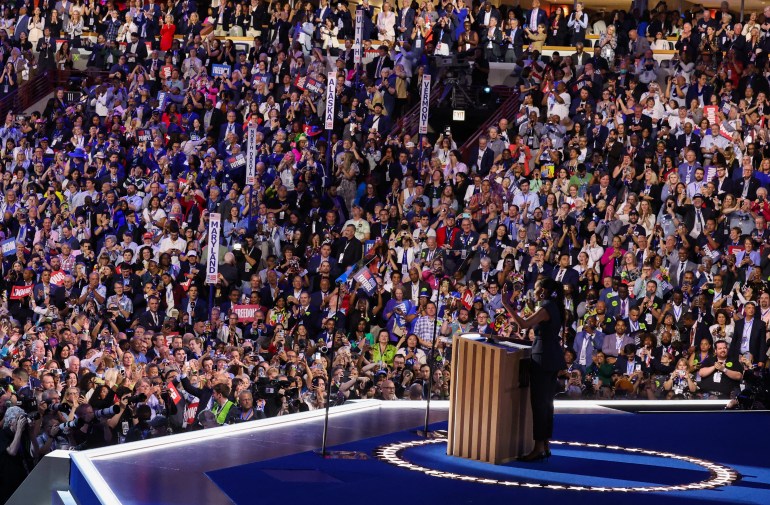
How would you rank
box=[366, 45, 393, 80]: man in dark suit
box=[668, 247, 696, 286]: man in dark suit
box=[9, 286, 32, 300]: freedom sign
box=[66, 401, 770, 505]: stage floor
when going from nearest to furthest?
box=[66, 401, 770, 505]: stage floor → box=[668, 247, 696, 286]: man in dark suit → box=[9, 286, 32, 300]: freedom sign → box=[366, 45, 393, 80]: man in dark suit

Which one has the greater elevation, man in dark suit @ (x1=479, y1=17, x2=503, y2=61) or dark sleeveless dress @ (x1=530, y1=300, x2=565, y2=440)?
man in dark suit @ (x1=479, y1=17, x2=503, y2=61)

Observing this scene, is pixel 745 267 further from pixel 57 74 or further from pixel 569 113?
pixel 57 74

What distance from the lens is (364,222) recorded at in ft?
55.9

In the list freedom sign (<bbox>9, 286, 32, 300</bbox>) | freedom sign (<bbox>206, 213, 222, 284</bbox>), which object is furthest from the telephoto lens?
freedom sign (<bbox>9, 286, 32, 300</bbox>)

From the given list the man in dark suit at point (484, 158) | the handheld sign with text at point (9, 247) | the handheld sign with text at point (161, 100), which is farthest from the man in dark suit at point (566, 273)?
the handheld sign with text at point (161, 100)

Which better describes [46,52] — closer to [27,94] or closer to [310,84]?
[27,94]

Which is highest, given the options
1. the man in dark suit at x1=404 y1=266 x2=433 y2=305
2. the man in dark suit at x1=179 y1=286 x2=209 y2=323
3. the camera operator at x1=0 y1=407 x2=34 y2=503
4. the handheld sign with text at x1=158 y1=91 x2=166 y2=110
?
the handheld sign with text at x1=158 y1=91 x2=166 y2=110

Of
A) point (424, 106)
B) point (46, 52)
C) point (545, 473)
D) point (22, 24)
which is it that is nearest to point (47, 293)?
point (424, 106)

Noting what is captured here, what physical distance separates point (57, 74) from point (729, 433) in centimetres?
1570

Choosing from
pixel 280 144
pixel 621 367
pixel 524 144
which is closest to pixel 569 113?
pixel 524 144

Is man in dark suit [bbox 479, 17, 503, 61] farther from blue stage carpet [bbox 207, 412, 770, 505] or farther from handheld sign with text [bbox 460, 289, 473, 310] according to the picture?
blue stage carpet [bbox 207, 412, 770, 505]

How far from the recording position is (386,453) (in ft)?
28.9

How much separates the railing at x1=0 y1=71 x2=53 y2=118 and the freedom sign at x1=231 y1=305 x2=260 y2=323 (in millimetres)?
8799

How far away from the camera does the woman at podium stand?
8586mm
